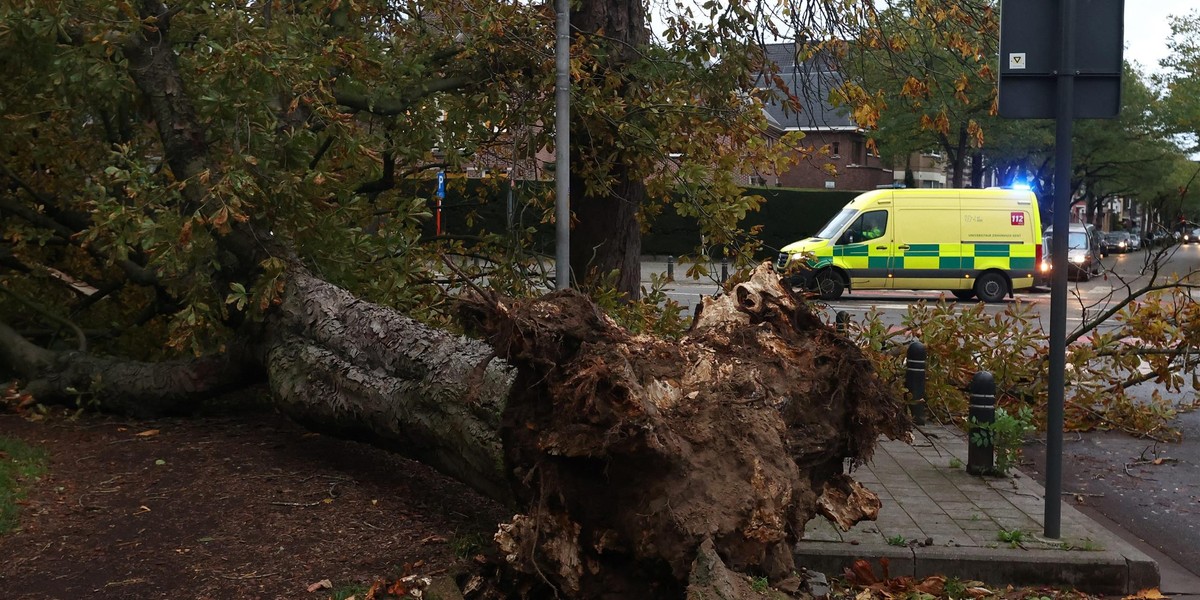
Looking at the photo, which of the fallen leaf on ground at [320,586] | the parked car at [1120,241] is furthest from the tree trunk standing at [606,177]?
the parked car at [1120,241]

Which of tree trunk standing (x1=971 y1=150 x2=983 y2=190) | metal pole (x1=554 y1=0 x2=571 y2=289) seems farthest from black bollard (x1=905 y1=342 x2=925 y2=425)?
tree trunk standing (x1=971 y1=150 x2=983 y2=190)

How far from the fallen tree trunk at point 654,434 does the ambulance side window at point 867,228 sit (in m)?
18.8

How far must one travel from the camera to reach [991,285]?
23938mm

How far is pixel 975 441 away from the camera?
7320 millimetres

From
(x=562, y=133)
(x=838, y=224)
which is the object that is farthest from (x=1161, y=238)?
(x=838, y=224)

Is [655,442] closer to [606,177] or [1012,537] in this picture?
[1012,537]

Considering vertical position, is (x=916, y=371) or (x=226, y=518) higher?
(x=916, y=371)

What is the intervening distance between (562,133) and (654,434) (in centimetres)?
415

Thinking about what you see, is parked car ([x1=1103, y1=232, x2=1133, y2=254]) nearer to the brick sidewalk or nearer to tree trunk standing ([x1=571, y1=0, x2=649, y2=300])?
tree trunk standing ([x1=571, y1=0, x2=649, y2=300])

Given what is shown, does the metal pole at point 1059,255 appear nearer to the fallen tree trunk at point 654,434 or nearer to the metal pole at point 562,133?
the fallen tree trunk at point 654,434

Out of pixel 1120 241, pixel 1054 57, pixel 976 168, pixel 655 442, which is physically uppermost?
pixel 976 168

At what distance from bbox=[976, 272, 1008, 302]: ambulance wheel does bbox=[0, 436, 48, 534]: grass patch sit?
2072 centimetres

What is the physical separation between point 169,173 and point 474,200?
13.4ft

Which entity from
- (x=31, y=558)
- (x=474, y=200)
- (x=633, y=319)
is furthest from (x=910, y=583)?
(x=474, y=200)
